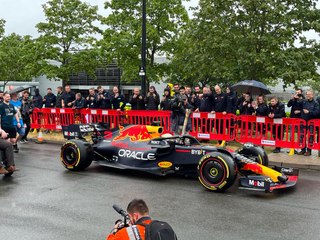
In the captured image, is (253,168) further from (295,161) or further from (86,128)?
(86,128)

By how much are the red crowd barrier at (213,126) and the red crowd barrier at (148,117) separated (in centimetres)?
93

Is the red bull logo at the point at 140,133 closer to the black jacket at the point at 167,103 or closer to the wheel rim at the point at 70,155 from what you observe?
the wheel rim at the point at 70,155

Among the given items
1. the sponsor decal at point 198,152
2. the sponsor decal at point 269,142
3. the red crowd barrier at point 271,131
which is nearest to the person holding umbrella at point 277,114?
the red crowd barrier at point 271,131

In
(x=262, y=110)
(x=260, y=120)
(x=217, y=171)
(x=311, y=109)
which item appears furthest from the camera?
(x=262, y=110)

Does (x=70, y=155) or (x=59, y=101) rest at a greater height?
(x=59, y=101)

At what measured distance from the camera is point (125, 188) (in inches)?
319

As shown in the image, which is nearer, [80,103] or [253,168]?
[253,168]

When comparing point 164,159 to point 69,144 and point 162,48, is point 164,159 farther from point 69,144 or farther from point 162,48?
point 162,48

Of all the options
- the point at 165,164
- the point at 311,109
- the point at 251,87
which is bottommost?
the point at 165,164

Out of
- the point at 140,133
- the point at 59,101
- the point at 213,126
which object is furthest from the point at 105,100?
the point at 140,133

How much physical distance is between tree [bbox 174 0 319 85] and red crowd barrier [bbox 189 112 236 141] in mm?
4869

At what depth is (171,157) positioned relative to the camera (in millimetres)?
8602

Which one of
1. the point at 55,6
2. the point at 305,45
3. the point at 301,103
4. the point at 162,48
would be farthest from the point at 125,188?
the point at 55,6

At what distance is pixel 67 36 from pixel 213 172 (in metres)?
22.1
